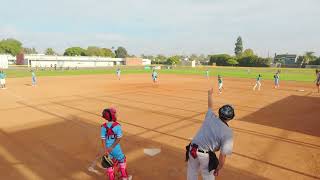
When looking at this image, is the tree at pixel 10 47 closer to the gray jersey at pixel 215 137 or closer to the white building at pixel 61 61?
the white building at pixel 61 61

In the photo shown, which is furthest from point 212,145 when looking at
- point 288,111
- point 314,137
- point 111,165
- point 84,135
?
point 288,111

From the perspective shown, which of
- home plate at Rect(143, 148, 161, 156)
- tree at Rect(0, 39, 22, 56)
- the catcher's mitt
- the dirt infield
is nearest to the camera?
the catcher's mitt

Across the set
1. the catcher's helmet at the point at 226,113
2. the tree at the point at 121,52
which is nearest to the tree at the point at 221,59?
the tree at the point at 121,52

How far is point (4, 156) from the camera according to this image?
726 centimetres

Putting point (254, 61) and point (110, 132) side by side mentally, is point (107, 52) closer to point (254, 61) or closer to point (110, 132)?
point (254, 61)

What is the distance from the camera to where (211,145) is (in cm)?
378

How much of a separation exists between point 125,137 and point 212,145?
578 cm

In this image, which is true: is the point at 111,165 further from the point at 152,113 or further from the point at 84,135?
the point at 152,113

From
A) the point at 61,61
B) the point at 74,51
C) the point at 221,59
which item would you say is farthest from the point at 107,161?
the point at 74,51

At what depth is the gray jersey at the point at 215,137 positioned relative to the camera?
11.8 feet

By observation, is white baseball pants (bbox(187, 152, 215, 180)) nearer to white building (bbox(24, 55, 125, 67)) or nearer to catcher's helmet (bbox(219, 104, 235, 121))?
catcher's helmet (bbox(219, 104, 235, 121))

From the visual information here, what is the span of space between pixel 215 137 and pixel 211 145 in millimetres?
152

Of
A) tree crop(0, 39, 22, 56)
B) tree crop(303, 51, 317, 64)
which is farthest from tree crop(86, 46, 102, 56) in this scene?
Answer: tree crop(303, 51, 317, 64)

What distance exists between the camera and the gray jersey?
3609mm
